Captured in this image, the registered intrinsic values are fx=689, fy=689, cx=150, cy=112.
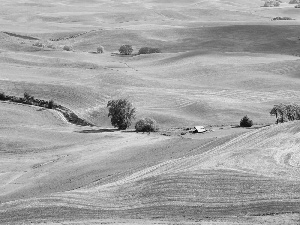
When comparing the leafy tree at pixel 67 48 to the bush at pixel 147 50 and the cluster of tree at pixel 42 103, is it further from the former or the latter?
the cluster of tree at pixel 42 103

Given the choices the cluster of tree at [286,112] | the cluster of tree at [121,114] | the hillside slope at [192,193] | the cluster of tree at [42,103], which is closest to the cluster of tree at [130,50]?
the cluster of tree at [42,103]

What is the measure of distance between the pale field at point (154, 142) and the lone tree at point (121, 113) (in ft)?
6.14

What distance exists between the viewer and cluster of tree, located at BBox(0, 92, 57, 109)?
10250 cm

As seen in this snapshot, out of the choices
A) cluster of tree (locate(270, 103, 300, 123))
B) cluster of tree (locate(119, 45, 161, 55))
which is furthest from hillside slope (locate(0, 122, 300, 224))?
cluster of tree (locate(119, 45, 161, 55))

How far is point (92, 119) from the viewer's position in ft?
328

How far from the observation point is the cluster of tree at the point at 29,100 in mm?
102500

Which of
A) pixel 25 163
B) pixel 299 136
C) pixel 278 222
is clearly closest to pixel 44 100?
pixel 25 163

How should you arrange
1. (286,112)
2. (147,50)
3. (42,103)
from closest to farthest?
(286,112) → (42,103) → (147,50)

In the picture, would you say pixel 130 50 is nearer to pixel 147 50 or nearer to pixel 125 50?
pixel 125 50

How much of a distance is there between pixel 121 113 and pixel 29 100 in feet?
61.6

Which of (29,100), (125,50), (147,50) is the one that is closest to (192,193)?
(29,100)

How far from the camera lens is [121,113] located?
3639 inches

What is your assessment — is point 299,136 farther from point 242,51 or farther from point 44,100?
point 242,51

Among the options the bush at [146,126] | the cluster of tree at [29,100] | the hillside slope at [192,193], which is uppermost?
the cluster of tree at [29,100]
